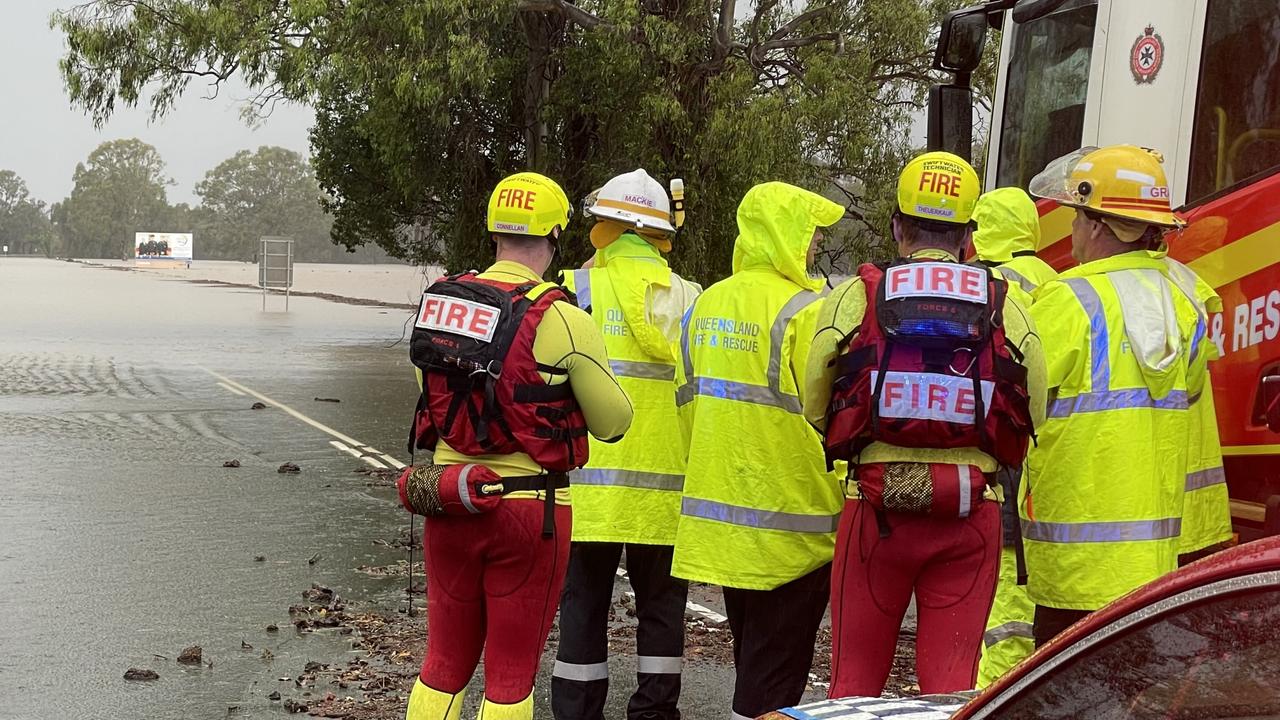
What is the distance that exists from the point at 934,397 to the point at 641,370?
1.86 meters

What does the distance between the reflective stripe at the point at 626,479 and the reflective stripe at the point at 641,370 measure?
1.17 feet

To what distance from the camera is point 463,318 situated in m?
4.16

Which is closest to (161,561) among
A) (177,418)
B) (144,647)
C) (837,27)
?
(144,647)

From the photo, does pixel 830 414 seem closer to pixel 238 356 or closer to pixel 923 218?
pixel 923 218

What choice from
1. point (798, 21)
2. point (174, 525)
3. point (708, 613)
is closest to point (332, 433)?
point (174, 525)

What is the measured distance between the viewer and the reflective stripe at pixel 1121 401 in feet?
14.9

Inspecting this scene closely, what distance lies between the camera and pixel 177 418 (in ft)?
54.9

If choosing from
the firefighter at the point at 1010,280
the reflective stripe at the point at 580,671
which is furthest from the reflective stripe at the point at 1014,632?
the reflective stripe at the point at 580,671

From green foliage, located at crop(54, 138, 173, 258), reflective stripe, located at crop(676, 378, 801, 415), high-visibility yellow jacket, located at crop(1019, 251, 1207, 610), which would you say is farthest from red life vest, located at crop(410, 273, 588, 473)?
green foliage, located at crop(54, 138, 173, 258)

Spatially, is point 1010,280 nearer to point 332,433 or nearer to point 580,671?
point 580,671

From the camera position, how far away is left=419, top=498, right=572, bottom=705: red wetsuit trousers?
4.26 metres

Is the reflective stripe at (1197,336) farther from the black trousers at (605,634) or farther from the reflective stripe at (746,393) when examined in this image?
the black trousers at (605,634)

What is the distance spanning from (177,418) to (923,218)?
13.9 metres

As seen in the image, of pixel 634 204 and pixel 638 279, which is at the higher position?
pixel 634 204
